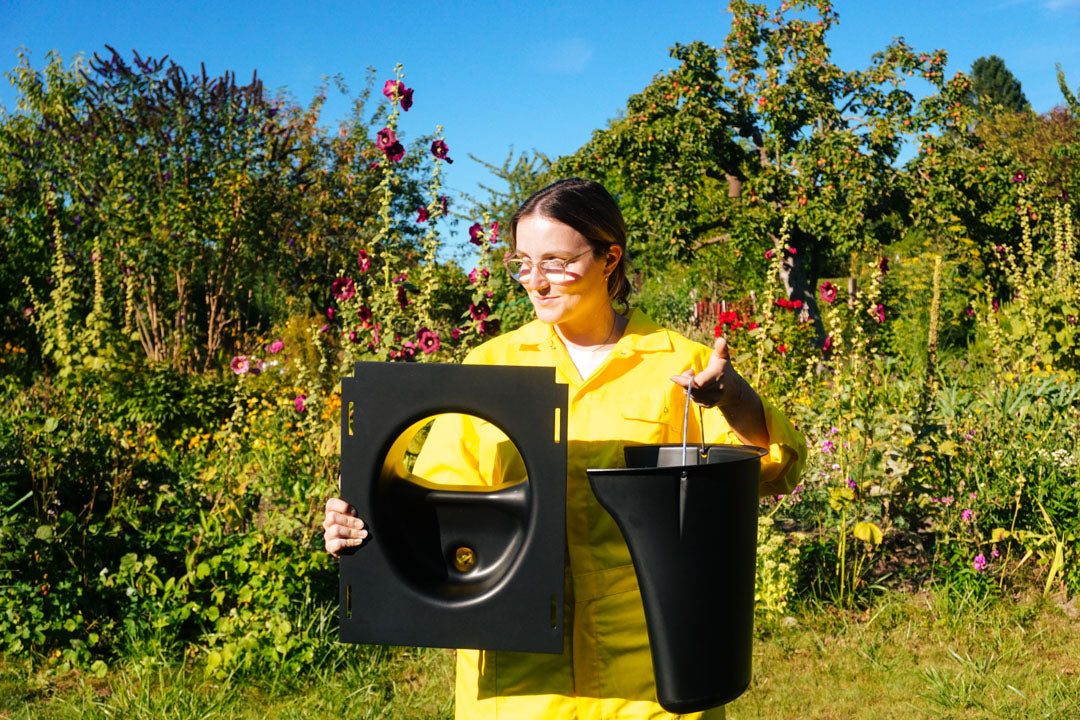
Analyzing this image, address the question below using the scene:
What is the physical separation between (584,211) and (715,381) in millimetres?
368

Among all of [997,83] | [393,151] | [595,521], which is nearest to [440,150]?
[393,151]

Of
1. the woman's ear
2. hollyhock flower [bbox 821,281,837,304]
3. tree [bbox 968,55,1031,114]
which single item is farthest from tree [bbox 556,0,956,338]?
tree [bbox 968,55,1031,114]

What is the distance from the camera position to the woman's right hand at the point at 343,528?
1.06 m

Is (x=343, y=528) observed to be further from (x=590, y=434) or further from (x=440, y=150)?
(x=440, y=150)

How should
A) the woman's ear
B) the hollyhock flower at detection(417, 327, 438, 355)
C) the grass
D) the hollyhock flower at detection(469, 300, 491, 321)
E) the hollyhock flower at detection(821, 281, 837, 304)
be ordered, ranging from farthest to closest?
the hollyhock flower at detection(821, 281, 837, 304) < the hollyhock flower at detection(469, 300, 491, 321) < the hollyhock flower at detection(417, 327, 438, 355) < the grass < the woman's ear

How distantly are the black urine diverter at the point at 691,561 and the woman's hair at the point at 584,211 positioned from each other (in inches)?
17.5

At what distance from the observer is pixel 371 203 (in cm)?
1177

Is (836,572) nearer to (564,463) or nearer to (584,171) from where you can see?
(564,463)

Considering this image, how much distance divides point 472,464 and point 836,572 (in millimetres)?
2466

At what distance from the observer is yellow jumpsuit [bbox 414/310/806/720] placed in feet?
4.18

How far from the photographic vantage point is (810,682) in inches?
110

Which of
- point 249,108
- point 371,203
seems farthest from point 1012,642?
point 371,203

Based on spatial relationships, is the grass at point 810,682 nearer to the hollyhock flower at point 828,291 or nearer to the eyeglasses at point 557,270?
the hollyhock flower at point 828,291

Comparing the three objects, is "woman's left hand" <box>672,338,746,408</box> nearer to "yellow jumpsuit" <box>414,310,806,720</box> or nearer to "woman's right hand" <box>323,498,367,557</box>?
"yellow jumpsuit" <box>414,310,806,720</box>
